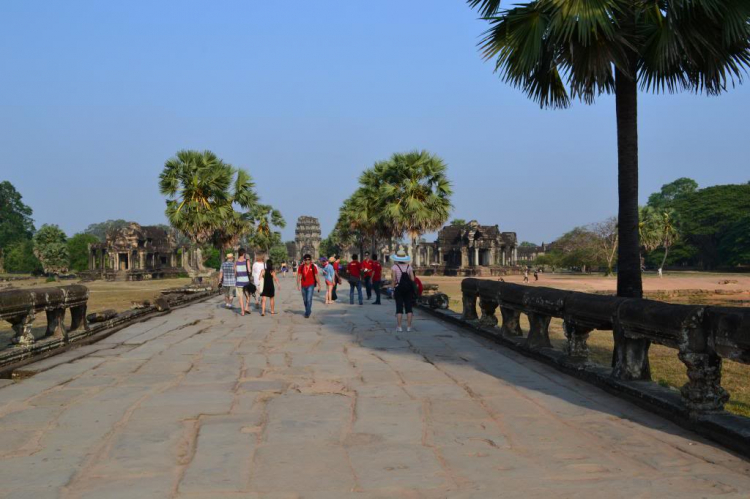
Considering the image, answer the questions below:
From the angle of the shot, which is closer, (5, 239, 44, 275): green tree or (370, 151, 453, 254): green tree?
(370, 151, 453, 254): green tree

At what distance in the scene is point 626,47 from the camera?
7.91 meters

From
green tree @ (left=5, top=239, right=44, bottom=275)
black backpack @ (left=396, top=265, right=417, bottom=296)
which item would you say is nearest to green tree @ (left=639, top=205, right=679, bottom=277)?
black backpack @ (left=396, top=265, right=417, bottom=296)

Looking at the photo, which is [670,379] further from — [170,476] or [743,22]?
[170,476]

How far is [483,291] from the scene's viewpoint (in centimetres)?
1108

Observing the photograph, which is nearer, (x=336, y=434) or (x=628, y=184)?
(x=336, y=434)

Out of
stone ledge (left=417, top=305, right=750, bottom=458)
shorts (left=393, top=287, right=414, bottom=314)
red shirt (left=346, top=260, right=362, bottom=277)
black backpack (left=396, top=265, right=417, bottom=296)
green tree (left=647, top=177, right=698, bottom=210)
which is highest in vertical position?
green tree (left=647, top=177, right=698, bottom=210)

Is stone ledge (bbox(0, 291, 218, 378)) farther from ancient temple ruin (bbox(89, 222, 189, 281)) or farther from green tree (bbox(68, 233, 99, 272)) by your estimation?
green tree (bbox(68, 233, 99, 272))

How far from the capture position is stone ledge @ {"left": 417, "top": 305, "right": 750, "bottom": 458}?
437cm

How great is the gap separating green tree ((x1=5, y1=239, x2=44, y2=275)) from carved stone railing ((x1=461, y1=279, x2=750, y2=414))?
298ft

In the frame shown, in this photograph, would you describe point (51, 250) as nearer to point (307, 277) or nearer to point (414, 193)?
point (414, 193)

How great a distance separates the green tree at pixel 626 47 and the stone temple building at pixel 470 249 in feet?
225

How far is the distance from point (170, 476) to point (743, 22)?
716 cm

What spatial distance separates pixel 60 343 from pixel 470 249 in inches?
2901

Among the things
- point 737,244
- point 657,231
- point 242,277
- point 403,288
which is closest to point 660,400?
point 403,288
